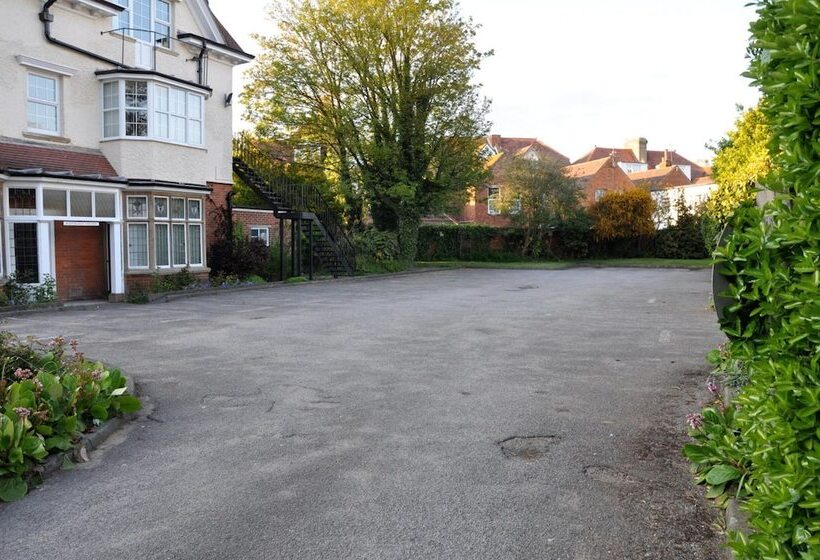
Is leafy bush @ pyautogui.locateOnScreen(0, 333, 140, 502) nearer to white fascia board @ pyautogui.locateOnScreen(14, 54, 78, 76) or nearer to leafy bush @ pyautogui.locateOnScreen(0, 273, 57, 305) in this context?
leafy bush @ pyautogui.locateOnScreen(0, 273, 57, 305)

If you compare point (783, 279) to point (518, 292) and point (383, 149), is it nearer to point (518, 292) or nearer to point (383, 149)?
point (518, 292)

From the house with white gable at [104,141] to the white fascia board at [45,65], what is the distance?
0.09 feet

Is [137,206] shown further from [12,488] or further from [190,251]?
[12,488]

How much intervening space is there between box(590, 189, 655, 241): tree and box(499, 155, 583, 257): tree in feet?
5.97

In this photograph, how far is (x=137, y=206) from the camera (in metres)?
19.9

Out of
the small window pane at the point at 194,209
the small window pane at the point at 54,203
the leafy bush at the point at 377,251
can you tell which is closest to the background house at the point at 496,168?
the leafy bush at the point at 377,251

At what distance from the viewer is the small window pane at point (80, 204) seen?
17812 mm

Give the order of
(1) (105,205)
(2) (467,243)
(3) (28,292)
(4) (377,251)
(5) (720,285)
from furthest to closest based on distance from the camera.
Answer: (2) (467,243)
(4) (377,251)
(1) (105,205)
(3) (28,292)
(5) (720,285)

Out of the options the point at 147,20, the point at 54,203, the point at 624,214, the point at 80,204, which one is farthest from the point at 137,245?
the point at 624,214

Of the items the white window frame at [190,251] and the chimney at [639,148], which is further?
the chimney at [639,148]

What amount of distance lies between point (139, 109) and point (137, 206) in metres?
2.83

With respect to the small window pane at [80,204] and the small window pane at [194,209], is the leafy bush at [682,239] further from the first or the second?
the small window pane at [80,204]

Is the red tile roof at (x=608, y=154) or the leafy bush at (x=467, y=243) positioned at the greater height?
the red tile roof at (x=608, y=154)

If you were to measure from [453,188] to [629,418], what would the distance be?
27.0 metres
